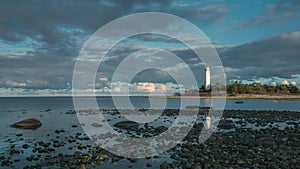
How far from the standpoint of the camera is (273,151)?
49.4 feet

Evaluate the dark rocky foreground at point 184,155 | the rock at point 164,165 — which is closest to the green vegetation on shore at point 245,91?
the dark rocky foreground at point 184,155

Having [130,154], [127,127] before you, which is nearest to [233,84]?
[127,127]

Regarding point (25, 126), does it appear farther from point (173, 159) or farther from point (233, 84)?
point (233, 84)

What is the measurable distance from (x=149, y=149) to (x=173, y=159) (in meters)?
2.84

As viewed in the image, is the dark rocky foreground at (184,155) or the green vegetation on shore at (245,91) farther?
the green vegetation on shore at (245,91)

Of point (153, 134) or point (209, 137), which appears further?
point (153, 134)

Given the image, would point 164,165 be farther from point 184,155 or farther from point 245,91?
point 245,91

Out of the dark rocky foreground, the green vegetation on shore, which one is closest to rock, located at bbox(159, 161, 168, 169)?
the dark rocky foreground

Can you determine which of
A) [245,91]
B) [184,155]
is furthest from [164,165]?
[245,91]

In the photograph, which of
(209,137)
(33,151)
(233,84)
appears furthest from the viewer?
(233,84)

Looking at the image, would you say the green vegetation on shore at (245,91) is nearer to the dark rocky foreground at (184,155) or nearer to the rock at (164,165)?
the dark rocky foreground at (184,155)

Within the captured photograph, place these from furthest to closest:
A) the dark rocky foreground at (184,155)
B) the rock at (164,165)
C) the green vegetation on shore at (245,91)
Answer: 1. the green vegetation on shore at (245,91)
2. the dark rocky foreground at (184,155)
3. the rock at (164,165)

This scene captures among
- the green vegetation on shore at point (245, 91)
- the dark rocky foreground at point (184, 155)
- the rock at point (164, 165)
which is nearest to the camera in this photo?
the rock at point (164, 165)

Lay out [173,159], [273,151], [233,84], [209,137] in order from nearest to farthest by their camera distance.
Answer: [173,159] → [273,151] → [209,137] → [233,84]
